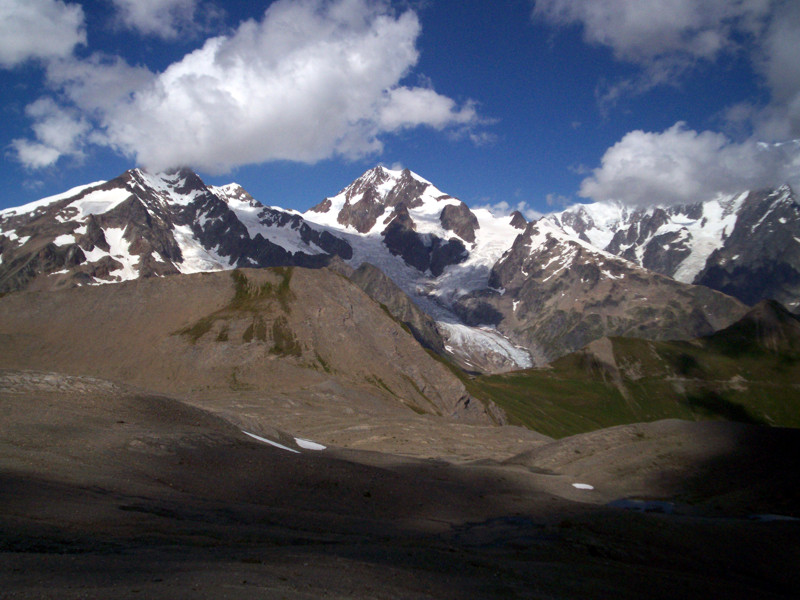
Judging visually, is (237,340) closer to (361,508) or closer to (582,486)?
(582,486)

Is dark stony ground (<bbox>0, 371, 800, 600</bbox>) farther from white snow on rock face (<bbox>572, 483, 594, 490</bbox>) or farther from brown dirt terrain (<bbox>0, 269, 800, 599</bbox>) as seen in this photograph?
white snow on rock face (<bbox>572, 483, 594, 490</bbox>)

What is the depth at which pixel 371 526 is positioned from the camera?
2564 centimetres

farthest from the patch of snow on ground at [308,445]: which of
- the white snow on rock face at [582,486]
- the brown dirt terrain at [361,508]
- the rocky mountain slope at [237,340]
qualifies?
the rocky mountain slope at [237,340]

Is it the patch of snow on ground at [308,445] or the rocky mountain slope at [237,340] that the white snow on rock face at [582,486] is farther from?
the rocky mountain slope at [237,340]

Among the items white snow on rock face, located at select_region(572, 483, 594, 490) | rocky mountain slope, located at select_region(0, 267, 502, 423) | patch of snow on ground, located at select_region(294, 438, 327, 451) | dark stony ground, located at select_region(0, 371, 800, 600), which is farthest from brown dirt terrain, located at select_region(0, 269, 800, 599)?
rocky mountain slope, located at select_region(0, 267, 502, 423)

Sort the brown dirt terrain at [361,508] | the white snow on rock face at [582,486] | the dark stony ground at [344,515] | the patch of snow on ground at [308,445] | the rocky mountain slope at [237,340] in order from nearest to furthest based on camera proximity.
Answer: the dark stony ground at [344,515]
the brown dirt terrain at [361,508]
the white snow on rock face at [582,486]
the patch of snow on ground at [308,445]
the rocky mountain slope at [237,340]

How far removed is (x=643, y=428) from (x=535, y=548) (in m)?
34.3

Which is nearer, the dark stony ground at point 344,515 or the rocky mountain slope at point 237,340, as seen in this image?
the dark stony ground at point 344,515

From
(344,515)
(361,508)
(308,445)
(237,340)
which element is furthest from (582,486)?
(237,340)

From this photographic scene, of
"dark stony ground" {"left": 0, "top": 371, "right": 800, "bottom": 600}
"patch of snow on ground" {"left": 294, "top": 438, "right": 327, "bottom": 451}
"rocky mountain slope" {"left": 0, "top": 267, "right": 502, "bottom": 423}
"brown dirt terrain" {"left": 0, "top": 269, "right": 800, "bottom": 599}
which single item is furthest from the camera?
"rocky mountain slope" {"left": 0, "top": 267, "right": 502, "bottom": 423}

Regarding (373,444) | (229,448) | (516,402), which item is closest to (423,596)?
(229,448)

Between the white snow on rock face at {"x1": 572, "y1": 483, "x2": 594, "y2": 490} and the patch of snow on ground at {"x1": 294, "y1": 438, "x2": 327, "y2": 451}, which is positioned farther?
the patch of snow on ground at {"x1": 294, "y1": 438, "x2": 327, "y2": 451}

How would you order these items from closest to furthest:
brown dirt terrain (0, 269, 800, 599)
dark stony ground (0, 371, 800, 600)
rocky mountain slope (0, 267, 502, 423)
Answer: dark stony ground (0, 371, 800, 600), brown dirt terrain (0, 269, 800, 599), rocky mountain slope (0, 267, 502, 423)

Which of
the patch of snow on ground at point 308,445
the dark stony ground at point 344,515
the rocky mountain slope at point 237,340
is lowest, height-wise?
the dark stony ground at point 344,515
